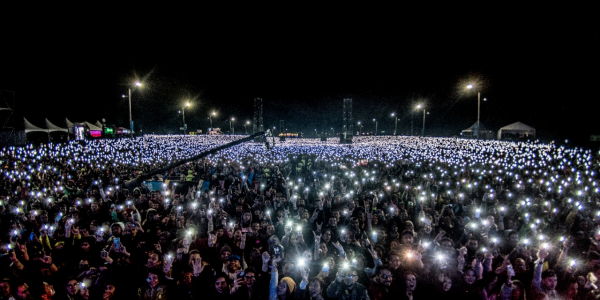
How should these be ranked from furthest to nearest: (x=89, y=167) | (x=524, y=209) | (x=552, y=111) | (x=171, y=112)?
(x=171, y=112)
(x=552, y=111)
(x=89, y=167)
(x=524, y=209)

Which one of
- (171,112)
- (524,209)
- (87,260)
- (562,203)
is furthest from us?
(171,112)

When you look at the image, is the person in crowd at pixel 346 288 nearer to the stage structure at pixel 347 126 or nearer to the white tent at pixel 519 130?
the stage structure at pixel 347 126

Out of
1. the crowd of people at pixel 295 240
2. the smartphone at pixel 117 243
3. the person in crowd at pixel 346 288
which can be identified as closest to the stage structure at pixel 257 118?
the crowd of people at pixel 295 240

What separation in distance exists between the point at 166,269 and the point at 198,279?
0.55 m

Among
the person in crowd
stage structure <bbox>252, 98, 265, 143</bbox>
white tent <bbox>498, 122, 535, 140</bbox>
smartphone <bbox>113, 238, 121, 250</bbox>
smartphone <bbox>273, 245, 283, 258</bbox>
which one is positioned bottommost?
the person in crowd

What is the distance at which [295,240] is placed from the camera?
6.18 metres

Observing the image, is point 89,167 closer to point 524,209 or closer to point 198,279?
point 198,279

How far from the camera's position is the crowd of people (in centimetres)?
470

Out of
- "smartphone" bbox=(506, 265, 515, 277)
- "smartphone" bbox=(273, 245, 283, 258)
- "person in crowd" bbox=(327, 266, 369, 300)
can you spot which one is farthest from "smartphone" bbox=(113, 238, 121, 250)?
"smartphone" bbox=(506, 265, 515, 277)

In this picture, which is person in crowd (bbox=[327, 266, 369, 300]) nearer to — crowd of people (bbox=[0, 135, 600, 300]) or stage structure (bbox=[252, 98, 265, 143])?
crowd of people (bbox=[0, 135, 600, 300])

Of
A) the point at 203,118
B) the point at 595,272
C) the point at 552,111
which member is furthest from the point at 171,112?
the point at 595,272

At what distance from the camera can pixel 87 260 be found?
18.1 ft

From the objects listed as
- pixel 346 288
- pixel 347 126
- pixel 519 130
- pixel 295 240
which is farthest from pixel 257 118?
pixel 346 288

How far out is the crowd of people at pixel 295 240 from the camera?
4699mm
